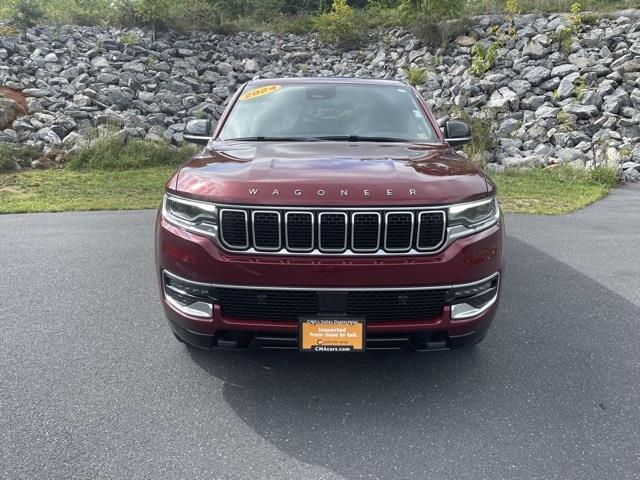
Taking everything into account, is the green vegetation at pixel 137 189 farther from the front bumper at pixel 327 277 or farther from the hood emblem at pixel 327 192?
the hood emblem at pixel 327 192

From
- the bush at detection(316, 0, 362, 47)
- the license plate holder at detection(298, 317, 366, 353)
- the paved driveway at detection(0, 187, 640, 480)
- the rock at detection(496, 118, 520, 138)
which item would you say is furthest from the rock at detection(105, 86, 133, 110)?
the license plate holder at detection(298, 317, 366, 353)

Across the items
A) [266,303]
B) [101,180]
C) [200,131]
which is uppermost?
[200,131]

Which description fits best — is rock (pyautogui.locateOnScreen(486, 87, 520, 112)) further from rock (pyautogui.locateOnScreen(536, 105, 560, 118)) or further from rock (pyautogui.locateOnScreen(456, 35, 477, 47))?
rock (pyautogui.locateOnScreen(456, 35, 477, 47))

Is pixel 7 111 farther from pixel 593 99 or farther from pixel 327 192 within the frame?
pixel 593 99

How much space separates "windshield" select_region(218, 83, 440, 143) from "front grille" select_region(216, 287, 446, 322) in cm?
149

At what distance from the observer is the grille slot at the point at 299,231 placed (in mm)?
2641

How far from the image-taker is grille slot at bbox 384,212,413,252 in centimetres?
266

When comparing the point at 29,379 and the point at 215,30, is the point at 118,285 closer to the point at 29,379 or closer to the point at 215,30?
the point at 29,379

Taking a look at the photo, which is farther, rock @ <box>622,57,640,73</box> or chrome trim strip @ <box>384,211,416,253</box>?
rock @ <box>622,57,640,73</box>

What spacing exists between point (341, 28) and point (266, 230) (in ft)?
54.4

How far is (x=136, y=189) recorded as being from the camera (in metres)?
9.16

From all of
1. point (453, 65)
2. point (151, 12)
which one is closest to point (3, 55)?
point (151, 12)

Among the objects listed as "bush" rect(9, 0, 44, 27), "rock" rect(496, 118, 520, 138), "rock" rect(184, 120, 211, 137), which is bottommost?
"rock" rect(496, 118, 520, 138)

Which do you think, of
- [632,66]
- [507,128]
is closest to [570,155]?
[507,128]
